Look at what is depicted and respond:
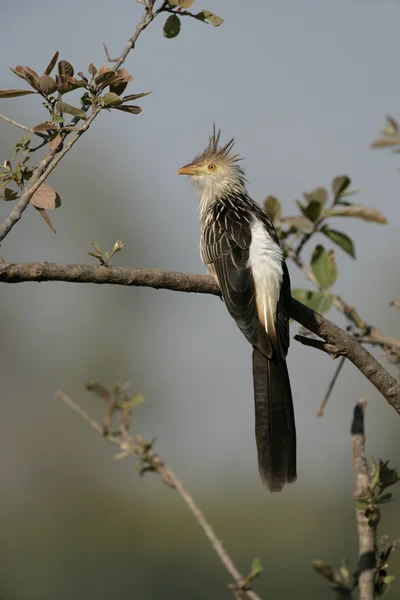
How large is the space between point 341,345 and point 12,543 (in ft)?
43.0

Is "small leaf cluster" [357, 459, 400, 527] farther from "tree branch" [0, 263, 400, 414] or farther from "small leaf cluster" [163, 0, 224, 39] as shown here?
"small leaf cluster" [163, 0, 224, 39]

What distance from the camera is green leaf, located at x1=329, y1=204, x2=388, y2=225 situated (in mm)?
3977

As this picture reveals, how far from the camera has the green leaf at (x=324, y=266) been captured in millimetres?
3688

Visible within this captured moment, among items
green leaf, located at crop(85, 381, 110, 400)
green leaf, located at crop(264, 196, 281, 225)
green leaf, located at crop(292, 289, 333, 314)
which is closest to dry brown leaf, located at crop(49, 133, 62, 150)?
green leaf, located at crop(85, 381, 110, 400)

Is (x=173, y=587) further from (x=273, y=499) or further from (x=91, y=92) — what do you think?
(x=91, y=92)

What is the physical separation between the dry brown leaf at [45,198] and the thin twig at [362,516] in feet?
5.28

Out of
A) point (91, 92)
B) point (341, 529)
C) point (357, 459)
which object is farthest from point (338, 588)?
point (341, 529)

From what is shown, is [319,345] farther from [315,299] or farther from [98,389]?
[98,389]

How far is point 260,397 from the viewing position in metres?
3.82

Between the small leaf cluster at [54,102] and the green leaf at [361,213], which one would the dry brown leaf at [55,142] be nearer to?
the small leaf cluster at [54,102]

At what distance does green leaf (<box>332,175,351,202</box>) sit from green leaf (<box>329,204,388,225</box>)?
3.1 inches

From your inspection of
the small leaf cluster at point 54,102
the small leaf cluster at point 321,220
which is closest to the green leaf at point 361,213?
the small leaf cluster at point 321,220

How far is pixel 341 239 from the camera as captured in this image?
12.9 ft

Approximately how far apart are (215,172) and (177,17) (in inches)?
102
